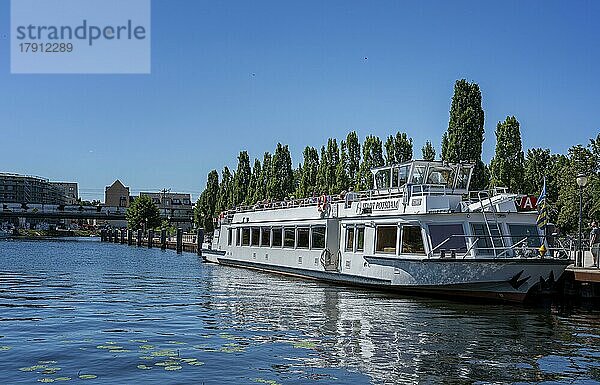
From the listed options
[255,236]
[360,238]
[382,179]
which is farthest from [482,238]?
[255,236]

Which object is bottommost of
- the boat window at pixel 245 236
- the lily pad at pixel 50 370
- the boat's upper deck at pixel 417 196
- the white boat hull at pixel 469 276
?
the lily pad at pixel 50 370

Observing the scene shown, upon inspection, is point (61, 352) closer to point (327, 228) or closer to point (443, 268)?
point (443, 268)

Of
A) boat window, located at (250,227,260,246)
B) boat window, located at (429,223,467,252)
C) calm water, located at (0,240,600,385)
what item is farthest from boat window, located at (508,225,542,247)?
boat window, located at (250,227,260,246)

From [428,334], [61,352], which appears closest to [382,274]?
[428,334]

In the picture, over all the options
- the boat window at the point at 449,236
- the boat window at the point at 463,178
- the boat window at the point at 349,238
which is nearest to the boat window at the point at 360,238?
the boat window at the point at 349,238

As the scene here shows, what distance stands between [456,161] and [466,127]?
2602 millimetres

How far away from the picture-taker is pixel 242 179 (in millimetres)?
95250

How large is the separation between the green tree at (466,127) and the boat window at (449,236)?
2447 cm

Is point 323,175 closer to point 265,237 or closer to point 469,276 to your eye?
point 265,237

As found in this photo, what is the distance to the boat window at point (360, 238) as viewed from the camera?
3278cm

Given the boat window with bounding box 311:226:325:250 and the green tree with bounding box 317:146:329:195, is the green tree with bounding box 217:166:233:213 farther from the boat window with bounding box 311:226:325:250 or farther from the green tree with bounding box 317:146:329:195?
the boat window with bounding box 311:226:325:250

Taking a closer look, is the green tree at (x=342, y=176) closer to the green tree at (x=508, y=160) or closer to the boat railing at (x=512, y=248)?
the green tree at (x=508, y=160)

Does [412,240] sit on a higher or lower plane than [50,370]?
higher

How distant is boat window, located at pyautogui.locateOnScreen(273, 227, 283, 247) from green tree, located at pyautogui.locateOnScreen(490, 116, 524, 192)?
1765 cm
